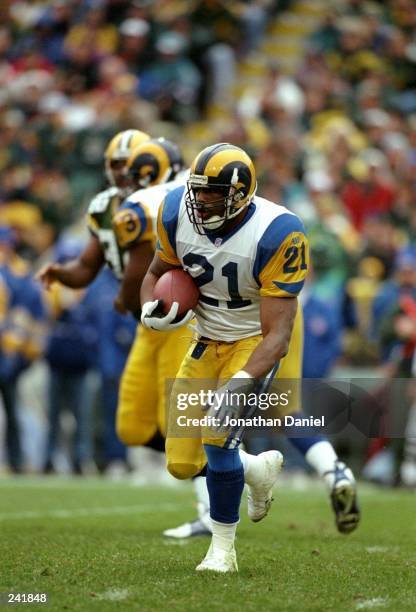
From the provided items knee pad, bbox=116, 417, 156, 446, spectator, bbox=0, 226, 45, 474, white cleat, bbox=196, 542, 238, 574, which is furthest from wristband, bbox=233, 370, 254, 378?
spectator, bbox=0, 226, 45, 474

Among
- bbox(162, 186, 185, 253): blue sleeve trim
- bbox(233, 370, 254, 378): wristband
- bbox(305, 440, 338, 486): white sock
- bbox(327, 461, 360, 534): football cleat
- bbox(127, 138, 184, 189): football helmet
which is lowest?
bbox(327, 461, 360, 534): football cleat

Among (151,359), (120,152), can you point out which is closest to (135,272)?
(151,359)

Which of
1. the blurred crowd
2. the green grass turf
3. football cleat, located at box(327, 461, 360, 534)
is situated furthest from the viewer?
the blurred crowd

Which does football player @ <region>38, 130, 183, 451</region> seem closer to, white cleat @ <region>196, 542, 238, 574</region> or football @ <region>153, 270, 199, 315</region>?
football @ <region>153, 270, 199, 315</region>

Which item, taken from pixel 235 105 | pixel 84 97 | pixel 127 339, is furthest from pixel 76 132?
pixel 127 339

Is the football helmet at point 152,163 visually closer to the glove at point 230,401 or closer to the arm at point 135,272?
the arm at point 135,272

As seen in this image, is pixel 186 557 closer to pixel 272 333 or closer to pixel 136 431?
pixel 272 333

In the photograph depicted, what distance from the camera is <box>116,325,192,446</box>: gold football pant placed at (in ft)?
21.7

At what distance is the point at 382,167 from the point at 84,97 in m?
4.00

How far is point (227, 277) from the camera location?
5.11 m

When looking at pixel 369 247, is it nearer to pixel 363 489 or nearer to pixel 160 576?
pixel 363 489

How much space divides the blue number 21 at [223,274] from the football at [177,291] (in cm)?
5

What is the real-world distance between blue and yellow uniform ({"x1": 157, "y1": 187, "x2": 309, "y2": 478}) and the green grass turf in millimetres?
560

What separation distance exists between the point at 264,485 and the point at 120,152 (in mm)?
2324
